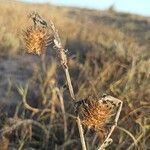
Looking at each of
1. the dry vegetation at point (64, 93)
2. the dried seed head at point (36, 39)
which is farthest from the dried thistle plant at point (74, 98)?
the dry vegetation at point (64, 93)

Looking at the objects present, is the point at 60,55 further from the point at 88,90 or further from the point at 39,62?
the point at 39,62

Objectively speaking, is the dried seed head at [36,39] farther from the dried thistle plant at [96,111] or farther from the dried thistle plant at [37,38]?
the dried thistle plant at [96,111]

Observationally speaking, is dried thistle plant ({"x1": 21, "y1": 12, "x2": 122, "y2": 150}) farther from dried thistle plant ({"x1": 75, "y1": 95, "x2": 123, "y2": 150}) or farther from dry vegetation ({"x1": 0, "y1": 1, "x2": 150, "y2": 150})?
dry vegetation ({"x1": 0, "y1": 1, "x2": 150, "y2": 150})

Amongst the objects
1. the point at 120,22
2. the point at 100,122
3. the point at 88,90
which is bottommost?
the point at 120,22

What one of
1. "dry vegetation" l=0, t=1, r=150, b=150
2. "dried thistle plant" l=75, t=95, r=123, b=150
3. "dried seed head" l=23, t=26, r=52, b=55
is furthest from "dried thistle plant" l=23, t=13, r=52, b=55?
"dry vegetation" l=0, t=1, r=150, b=150

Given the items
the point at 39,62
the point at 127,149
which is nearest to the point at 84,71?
the point at 39,62

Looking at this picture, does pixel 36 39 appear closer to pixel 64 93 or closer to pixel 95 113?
pixel 95 113
